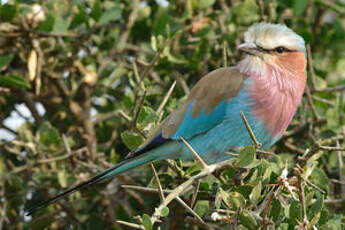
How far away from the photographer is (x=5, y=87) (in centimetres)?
382

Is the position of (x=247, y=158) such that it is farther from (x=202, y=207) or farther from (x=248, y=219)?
(x=202, y=207)

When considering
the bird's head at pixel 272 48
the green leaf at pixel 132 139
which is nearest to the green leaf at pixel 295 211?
the green leaf at pixel 132 139

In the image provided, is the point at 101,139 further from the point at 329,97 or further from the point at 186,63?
the point at 329,97

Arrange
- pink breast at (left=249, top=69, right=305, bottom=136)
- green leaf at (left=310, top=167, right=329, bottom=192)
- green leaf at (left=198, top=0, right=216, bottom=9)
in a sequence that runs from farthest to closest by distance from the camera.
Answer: green leaf at (left=198, top=0, right=216, bottom=9), pink breast at (left=249, top=69, right=305, bottom=136), green leaf at (left=310, top=167, right=329, bottom=192)

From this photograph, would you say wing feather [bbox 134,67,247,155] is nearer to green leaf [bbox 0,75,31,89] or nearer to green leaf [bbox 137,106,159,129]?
green leaf [bbox 137,106,159,129]

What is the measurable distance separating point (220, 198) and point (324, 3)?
7.21 ft

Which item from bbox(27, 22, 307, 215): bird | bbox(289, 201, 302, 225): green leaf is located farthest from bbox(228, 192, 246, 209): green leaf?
bbox(27, 22, 307, 215): bird

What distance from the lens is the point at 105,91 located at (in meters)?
3.97

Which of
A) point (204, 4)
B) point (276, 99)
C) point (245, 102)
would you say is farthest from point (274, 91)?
point (204, 4)

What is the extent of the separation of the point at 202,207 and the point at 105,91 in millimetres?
1428

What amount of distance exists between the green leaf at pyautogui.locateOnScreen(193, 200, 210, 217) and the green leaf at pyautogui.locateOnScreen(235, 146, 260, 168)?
425mm

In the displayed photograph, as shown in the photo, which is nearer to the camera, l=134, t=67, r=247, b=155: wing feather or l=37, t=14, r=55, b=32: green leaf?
l=134, t=67, r=247, b=155: wing feather

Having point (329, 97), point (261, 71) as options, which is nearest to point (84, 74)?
point (261, 71)

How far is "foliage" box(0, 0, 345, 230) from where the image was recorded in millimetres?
3488
